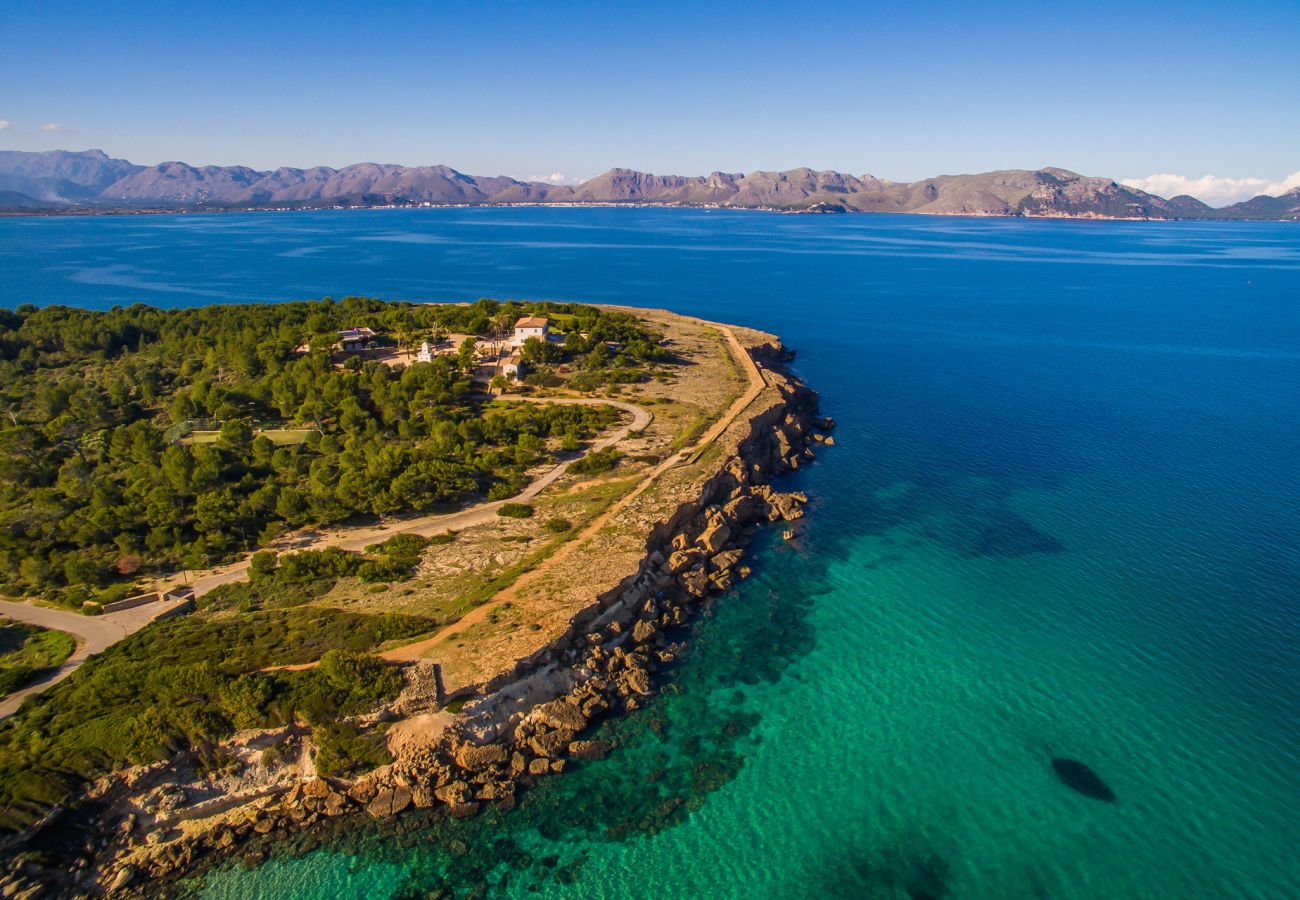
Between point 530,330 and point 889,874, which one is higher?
point 530,330

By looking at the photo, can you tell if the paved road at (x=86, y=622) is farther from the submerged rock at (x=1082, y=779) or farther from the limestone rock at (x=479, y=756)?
the submerged rock at (x=1082, y=779)

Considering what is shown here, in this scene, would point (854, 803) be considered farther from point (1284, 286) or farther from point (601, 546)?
point (1284, 286)

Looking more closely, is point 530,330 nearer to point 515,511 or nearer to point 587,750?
point 515,511

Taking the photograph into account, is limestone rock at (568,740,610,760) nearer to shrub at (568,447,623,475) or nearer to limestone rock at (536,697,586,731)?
limestone rock at (536,697,586,731)

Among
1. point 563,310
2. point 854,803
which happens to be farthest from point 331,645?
point 563,310

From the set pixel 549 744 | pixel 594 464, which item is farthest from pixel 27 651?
pixel 594 464

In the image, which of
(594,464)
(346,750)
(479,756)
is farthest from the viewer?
(594,464)

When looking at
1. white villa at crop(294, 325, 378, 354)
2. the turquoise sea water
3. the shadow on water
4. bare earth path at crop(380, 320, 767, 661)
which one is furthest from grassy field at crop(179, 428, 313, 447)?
the shadow on water
